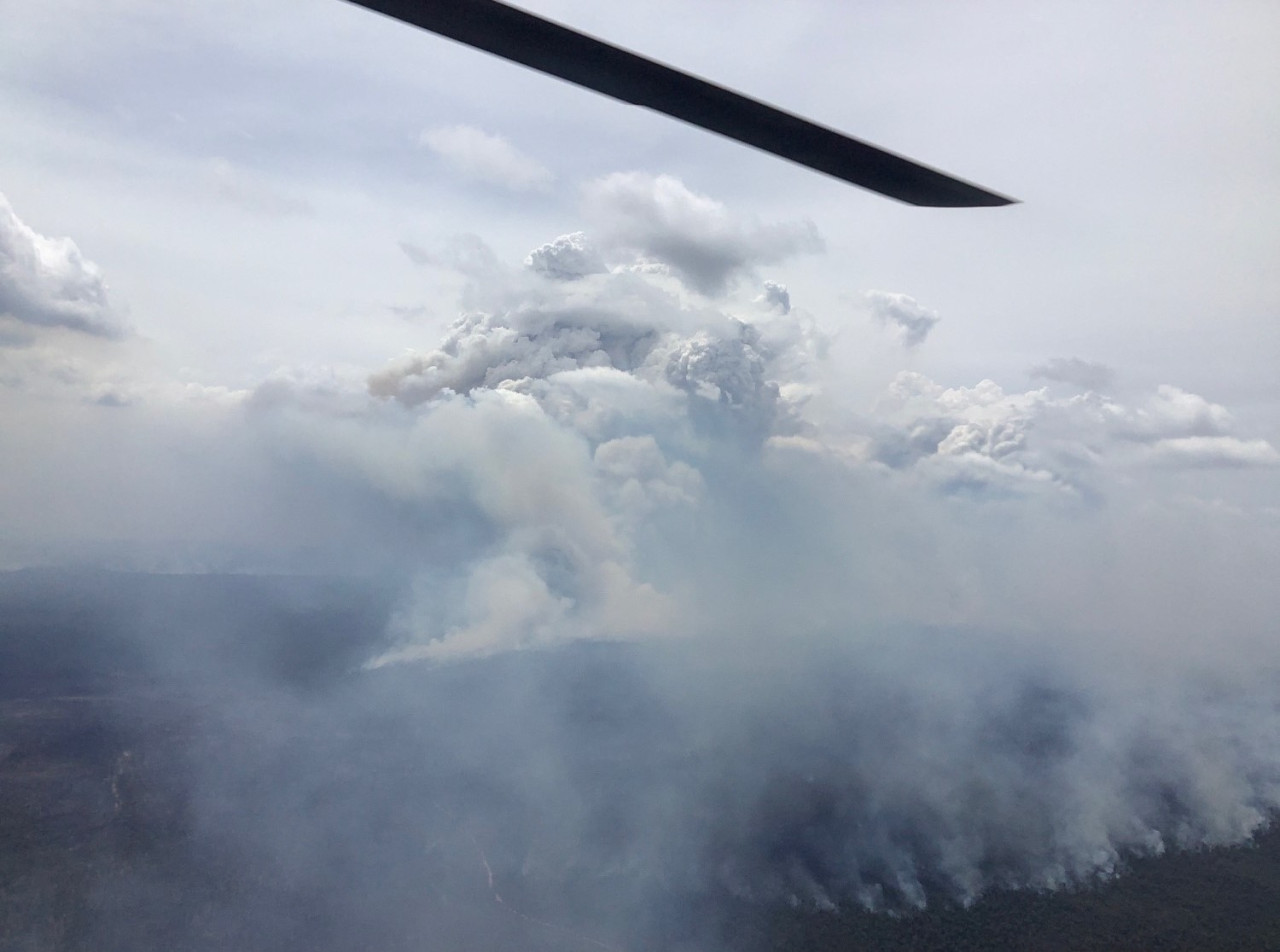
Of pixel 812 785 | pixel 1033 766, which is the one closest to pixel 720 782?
pixel 812 785

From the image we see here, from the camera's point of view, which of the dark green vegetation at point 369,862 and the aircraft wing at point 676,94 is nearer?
the aircraft wing at point 676,94

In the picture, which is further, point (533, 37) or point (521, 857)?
point (521, 857)

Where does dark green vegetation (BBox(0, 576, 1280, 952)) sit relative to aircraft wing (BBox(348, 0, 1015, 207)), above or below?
below

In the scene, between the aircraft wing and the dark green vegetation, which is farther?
the dark green vegetation

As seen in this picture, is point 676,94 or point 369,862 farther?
point 369,862

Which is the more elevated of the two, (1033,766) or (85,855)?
(1033,766)

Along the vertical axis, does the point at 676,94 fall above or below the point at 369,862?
above

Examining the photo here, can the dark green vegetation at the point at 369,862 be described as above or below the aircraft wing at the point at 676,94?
below

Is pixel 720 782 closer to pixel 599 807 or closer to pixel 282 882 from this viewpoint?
pixel 599 807
